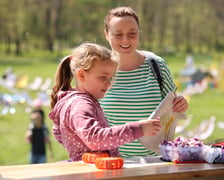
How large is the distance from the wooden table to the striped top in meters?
0.62

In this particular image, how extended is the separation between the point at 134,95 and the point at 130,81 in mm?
68

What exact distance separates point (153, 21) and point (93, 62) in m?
9.19

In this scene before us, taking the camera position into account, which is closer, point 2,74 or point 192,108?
point 2,74

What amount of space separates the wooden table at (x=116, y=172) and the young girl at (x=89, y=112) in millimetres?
95

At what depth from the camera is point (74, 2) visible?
35.1 ft

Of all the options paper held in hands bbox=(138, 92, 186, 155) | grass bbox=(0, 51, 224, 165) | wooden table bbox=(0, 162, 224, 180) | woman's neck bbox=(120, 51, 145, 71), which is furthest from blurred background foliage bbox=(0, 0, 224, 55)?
wooden table bbox=(0, 162, 224, 180)

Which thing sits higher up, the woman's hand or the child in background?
the woman's hand

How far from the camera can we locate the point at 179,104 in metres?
2.48

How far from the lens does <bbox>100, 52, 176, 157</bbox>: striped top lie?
9.04ft

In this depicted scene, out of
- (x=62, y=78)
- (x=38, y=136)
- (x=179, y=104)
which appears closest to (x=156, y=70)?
(x=179, y=104)

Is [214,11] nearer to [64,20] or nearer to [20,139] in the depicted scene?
[64,20]

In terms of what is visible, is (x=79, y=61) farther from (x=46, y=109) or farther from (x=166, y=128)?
(x=46, y=109)

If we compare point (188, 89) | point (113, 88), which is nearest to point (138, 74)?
point (113, 88)

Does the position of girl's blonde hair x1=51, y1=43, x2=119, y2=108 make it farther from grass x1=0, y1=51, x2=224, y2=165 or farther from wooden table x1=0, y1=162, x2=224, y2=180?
grass x1=0, y1=51, x2=224, y2=165
